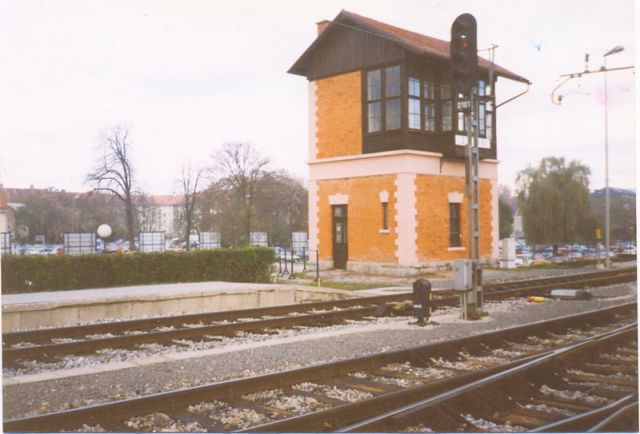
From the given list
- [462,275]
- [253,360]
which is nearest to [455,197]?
[462,275]

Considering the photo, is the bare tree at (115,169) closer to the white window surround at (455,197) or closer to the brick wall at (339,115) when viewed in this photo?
the brick wall at (339,115)

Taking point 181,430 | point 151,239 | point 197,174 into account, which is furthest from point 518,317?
point 151,239

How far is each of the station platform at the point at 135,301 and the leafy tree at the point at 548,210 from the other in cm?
1069

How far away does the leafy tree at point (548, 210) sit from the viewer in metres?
21.2

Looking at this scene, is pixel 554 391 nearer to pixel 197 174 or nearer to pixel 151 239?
pixel 197 174

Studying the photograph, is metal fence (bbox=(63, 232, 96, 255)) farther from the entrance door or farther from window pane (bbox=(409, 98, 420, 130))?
window pane (bbox=(409, 98, 420, 130))

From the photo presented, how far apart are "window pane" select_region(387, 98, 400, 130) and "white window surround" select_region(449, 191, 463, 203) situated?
2992 mm

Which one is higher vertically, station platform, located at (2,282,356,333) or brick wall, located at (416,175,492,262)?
brick wall, located at (416,175,492,262)

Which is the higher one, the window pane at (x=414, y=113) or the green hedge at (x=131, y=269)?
the window pane at (x=414, y=113)

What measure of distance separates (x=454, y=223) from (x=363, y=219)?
3.04 meters

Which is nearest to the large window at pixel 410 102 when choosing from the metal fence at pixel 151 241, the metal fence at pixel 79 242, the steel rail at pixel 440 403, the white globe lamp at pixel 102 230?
the metal fence at pixel 151 241

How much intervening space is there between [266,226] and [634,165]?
18367 millimetres

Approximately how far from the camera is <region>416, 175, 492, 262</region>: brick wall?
19.9m

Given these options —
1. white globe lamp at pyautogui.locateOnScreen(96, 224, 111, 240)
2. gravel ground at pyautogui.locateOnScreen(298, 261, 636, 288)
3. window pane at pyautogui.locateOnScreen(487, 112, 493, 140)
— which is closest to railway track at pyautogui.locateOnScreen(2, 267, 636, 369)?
gravel ground at pyautogui.locateOnScreen(298, 261, 636, 288)
